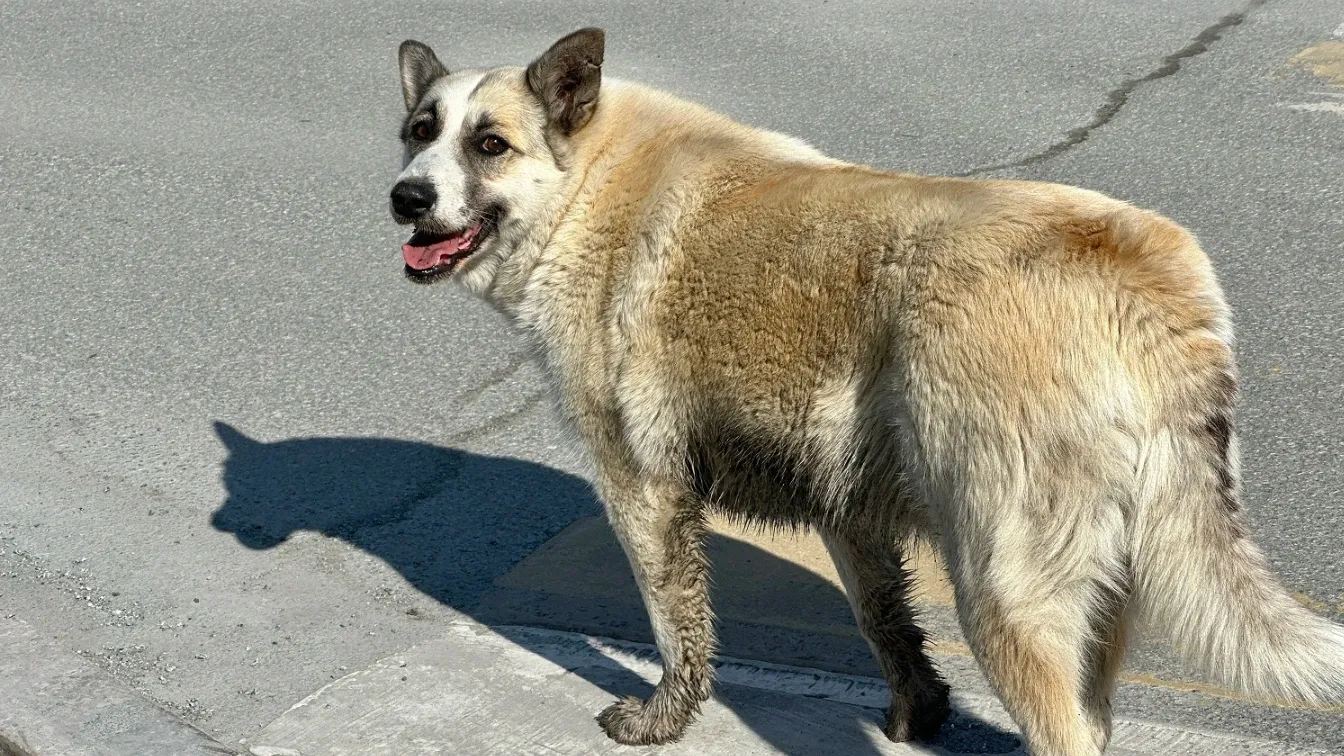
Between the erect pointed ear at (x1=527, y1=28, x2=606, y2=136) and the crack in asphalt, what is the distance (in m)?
3.52

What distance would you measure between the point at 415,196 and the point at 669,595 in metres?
1.36

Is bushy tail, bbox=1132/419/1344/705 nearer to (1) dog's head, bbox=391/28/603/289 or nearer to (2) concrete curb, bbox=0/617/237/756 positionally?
(1) dog's head, bbox=391/28/603/289

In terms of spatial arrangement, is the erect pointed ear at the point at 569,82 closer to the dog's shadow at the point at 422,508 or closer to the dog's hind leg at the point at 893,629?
the dog's hind leg at the point at 893,629

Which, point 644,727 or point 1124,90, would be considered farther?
point 1124,90

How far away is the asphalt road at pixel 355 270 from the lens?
4.79 meters

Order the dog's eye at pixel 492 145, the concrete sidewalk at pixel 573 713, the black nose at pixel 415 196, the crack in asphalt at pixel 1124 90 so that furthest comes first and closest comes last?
the crack in asphalt at pixel 1124 90, the dog's eye at pixel 492 145, the black nose at pixel 415 196, the concrete sidewalk at pixel 573 713

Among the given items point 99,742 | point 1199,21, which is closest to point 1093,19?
point 1199,21

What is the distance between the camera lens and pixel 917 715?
12.9ft

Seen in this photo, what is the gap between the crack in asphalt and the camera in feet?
24.8

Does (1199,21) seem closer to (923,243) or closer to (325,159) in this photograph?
(325,159)

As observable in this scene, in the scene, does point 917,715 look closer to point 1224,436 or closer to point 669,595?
point 669,595

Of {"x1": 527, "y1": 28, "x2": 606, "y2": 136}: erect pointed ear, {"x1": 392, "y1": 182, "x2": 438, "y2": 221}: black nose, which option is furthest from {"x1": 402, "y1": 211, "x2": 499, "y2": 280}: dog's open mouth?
{"x1": 527, "y1": 28, "x2": 606, "y2": 136}: erect pointed ear

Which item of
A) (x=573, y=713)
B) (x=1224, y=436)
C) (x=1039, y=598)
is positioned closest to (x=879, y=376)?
(x=1039, y=598)

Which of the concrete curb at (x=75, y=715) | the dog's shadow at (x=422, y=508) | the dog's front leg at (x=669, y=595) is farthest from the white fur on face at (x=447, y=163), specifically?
the concrete curb at (x=75, y=715)
